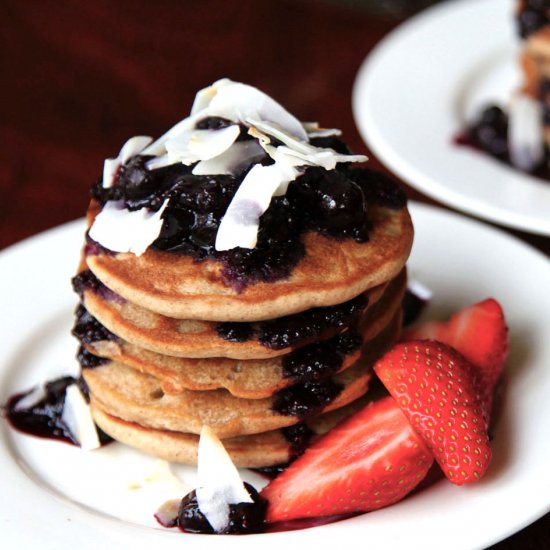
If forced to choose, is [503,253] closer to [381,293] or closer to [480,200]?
[480,200]

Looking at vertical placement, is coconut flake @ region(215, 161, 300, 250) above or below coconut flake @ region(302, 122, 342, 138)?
above

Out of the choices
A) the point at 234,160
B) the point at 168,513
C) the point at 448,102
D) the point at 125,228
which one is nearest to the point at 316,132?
the point at 234,160

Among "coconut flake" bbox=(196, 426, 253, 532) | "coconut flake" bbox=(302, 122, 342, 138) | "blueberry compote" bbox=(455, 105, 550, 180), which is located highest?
"coconut flake" bbox=(302, 122, 342, 138)

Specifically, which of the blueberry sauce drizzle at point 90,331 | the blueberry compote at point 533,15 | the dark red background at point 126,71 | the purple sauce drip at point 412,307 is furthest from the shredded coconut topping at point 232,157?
the blueberry compote at point 533,15

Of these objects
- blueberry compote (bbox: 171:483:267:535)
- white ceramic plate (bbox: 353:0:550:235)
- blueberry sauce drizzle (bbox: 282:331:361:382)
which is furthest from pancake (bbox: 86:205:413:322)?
white ceramic plate (bbox: 353:0:550:235)

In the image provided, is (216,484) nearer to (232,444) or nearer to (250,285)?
(232,444)

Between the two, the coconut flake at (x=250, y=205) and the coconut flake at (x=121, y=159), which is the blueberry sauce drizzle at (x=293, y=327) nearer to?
the coconut flake at (x=250, y=205)

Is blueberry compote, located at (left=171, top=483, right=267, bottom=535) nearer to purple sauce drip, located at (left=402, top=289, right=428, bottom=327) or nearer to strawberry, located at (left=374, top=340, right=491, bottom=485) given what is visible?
strawberry, located at (left=374, top=340, right=491, bottom=485)
